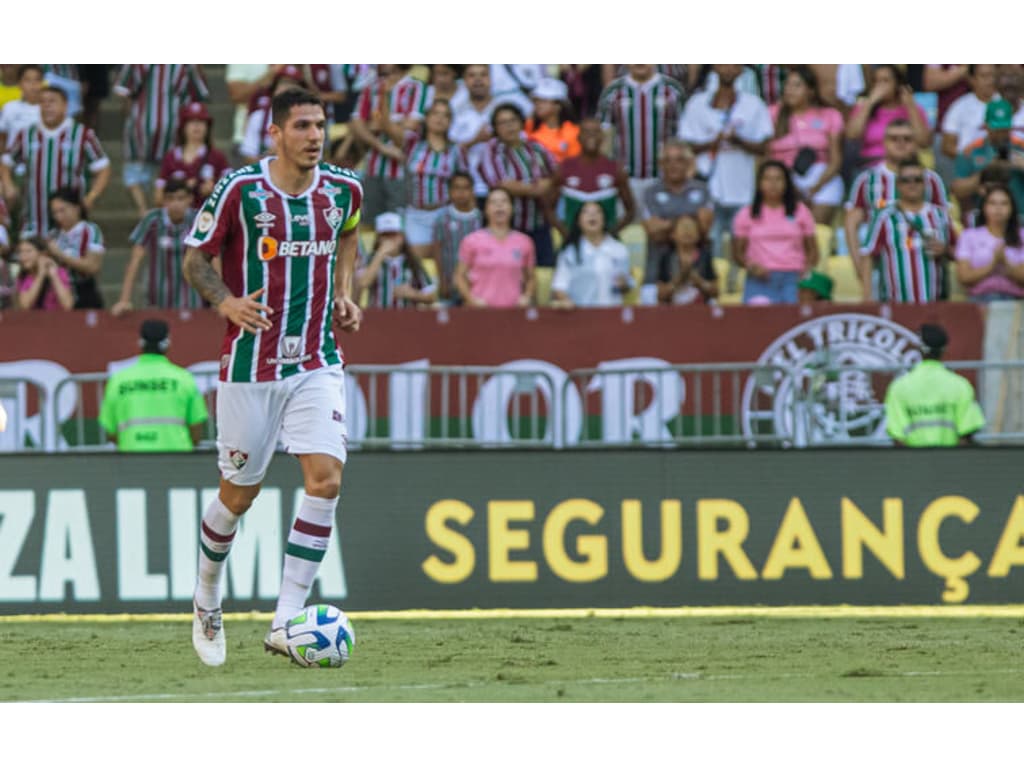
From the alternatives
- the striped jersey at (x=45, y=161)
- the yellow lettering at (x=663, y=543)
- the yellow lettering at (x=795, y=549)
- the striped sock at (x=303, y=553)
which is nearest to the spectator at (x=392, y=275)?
the striped jersey at (x=45, y=161)

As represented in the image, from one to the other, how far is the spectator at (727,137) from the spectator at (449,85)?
6.59ft

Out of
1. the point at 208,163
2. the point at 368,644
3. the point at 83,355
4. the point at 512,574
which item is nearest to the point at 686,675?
the point at 368,644

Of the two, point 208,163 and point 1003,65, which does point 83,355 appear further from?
point 1003,65

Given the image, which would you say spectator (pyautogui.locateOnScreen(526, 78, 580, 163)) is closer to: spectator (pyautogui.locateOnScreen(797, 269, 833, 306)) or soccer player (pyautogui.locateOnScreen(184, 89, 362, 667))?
spectator (pyautogui.locateOnScreen(797, 269, 833, 306))

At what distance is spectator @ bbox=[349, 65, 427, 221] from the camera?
17.8 meters

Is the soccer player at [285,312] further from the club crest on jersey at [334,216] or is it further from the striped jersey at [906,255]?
the striped jersey at [906,255]

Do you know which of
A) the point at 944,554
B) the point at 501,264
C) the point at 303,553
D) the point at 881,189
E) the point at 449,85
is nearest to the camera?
the point at 303,553

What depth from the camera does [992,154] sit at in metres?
17.5

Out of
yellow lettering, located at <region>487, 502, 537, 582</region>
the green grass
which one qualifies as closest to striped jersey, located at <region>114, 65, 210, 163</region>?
yellow lettering, located at <region>487, 502, 537, 582</region>

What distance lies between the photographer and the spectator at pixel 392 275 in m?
16.7

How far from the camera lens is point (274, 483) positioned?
1341cm

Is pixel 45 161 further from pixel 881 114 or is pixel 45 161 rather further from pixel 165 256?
pixel 881 114

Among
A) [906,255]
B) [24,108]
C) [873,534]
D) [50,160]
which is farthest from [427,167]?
[873,534]

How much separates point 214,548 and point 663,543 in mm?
4278
